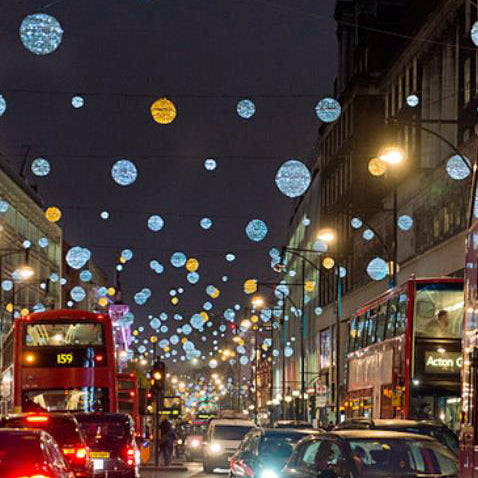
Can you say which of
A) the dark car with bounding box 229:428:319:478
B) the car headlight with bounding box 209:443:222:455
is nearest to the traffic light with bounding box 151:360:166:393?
the car headlight with bounding box 209:443:222:455

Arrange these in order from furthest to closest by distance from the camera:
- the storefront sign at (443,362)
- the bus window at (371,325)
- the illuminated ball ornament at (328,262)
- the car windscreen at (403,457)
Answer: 1. the illuminated ball ornament at (328,262)
2. the bus window at (371,325)
3. the storefront sign at (443,362)
4. the car windscreen at (403,457)

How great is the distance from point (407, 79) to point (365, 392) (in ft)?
101

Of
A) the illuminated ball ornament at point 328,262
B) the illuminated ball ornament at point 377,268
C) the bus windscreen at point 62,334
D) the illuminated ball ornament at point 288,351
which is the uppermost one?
the illuminated ball ornament at point 328,262

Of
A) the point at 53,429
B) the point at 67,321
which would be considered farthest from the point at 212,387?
the point at 53,429

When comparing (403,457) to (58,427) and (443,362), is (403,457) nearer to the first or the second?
(58,427)

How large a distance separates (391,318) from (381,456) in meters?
13.3

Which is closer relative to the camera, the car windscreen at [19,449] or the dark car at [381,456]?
the car windscreen at [19,449]

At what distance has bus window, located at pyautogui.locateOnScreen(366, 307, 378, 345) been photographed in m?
29.8

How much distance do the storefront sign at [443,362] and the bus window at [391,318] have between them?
1.60m

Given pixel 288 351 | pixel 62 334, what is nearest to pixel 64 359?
pixel 62 334

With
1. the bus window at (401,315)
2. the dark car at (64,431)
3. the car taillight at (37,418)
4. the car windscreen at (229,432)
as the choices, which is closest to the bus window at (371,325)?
the bus window at (401,315)

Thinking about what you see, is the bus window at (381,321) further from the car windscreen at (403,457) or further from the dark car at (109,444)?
the car windscreen at (403,457)

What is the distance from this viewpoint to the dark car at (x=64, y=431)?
20234mm

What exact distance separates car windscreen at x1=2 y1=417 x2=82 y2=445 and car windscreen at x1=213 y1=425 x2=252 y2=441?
18.1 m
